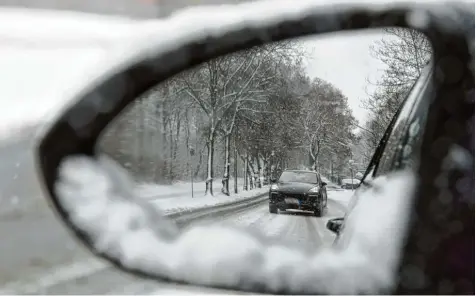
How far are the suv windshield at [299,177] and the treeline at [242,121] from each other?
0.9 inches

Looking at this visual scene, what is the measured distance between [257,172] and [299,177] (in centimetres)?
13

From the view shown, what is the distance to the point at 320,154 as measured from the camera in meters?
1.41

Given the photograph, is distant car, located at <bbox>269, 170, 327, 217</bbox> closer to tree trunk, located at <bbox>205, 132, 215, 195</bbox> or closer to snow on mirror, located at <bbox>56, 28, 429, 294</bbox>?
snow on mirror, located at <bbox>56, 28, 429, 294</bbox>

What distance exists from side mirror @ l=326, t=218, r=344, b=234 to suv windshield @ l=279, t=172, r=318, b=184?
0.36 feet

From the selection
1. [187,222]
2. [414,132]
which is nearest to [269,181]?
[187,222]

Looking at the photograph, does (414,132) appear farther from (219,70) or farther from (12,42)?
(12,42)

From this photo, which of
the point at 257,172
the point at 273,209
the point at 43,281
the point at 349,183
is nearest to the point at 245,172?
the point at 257,172

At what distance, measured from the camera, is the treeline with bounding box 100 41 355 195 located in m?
1.41

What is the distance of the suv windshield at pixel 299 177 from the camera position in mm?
1372

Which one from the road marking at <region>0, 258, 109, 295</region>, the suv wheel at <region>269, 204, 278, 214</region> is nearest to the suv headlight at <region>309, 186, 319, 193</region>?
the suv wheel at <region>269, 204, 278, 214</region>

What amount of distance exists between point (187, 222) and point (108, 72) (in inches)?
18.6

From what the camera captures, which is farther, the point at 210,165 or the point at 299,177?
the point at 210,165

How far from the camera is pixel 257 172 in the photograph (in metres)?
1.45

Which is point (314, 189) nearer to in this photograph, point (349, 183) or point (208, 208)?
point (349, 183)
